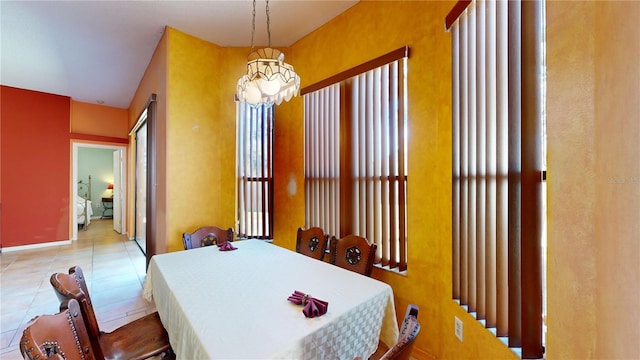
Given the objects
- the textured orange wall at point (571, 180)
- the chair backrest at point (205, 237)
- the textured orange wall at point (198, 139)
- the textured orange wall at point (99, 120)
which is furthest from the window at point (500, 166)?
the textured orange wall at point (99, 120)

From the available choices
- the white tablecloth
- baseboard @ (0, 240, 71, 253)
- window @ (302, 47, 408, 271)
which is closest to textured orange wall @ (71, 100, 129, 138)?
baseboard @ (0, 240, 71, 253)

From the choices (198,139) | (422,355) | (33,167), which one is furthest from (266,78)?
(33,167)

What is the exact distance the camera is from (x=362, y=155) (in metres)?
2.41

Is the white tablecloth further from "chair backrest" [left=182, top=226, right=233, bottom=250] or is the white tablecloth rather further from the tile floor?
the tile floor

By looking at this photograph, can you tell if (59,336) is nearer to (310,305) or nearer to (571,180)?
(310,305)

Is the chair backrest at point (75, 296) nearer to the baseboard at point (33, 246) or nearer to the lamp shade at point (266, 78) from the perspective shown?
the lamp shade at point (266, 78)

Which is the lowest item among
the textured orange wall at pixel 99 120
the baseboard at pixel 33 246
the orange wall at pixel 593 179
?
the baseboard at pixel 33 246

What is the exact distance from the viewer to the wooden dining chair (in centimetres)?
115

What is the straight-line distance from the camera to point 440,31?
184 cm

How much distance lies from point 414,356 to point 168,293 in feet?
6.05

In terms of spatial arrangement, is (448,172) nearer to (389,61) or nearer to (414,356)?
(389,61)

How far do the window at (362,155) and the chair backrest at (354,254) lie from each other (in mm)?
367

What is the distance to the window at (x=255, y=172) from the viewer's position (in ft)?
10.8

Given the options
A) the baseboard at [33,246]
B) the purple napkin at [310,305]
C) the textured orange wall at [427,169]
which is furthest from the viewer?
the baseboard at [33,246]
